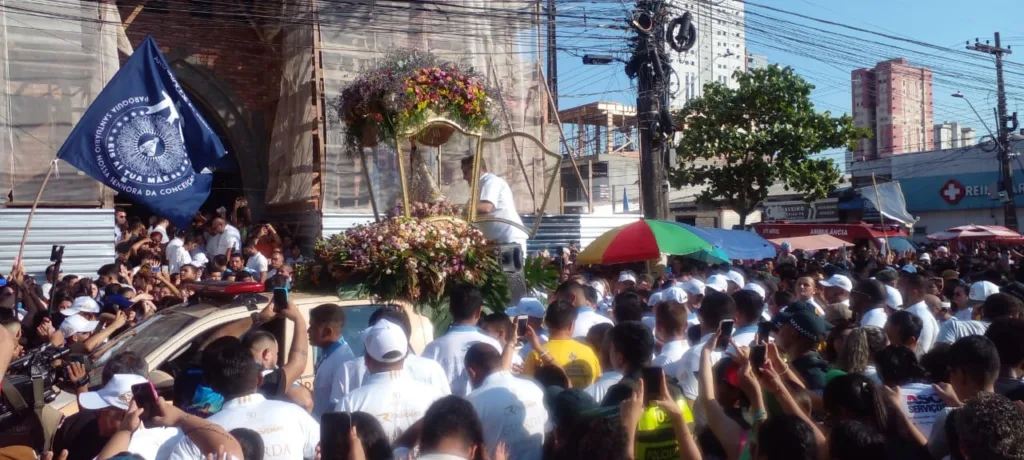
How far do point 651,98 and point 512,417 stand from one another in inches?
525

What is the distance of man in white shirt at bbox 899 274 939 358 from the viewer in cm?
687

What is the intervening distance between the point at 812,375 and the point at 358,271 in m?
3.25

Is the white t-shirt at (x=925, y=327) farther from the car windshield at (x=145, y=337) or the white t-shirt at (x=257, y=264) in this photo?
the white t-shirt at (x=257, y=264)

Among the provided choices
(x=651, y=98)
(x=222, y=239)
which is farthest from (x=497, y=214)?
(x=651, y=98)

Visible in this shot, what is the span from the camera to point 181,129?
959 centimetres

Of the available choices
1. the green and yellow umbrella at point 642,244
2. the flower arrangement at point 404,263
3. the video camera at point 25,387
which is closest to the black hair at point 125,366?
the video camera at point 25,387

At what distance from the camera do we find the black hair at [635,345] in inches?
174

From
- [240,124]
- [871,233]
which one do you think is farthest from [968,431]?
[871,233]

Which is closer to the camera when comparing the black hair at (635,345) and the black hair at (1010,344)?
the black hair at (635,345)

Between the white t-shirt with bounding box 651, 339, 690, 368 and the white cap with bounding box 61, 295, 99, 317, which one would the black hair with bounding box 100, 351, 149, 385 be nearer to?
the white t-shirt with bounding box 651, 339, 690, 368

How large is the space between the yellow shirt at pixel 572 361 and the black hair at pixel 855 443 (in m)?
1.77

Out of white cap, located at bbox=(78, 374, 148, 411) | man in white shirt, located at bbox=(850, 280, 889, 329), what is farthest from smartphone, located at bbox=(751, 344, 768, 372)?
man in white shirt, located at bbox=(850, 280, 889, 329)

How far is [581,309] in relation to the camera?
685 cm

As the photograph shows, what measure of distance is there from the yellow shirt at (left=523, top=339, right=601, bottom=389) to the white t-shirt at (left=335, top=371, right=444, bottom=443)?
2.97ft
